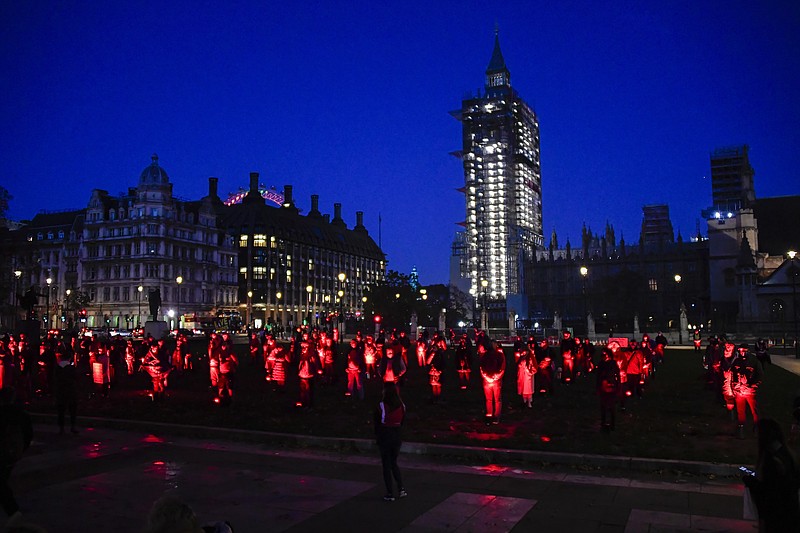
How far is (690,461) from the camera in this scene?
10.7 m

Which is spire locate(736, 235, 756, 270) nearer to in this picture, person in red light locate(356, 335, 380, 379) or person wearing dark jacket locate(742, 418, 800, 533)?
person in red light locate(356, 335, 380, 379)

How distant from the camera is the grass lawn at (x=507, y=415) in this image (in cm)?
1255

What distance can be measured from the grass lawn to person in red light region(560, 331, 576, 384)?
2.40 ft

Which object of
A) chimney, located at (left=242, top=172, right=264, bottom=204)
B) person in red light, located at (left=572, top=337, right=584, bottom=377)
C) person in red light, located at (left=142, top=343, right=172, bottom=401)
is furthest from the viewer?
chimney, located at (left=242, top=172, right=264, bottom=204)

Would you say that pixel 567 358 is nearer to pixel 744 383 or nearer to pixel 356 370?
pixel 356 370

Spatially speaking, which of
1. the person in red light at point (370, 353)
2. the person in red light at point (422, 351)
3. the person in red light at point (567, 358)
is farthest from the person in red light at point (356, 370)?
the person in red light at point (422, 351)

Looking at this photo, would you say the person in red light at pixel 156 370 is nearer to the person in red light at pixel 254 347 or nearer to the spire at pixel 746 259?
the person in red light at pixel 254 347

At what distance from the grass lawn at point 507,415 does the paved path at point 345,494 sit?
1789 mm

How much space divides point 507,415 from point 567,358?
30.4 ft

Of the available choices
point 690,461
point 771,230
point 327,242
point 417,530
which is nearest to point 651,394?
point 690,461

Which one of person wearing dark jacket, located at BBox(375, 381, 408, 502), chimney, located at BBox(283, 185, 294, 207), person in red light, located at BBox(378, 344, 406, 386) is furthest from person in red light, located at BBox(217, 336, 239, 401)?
chimney, located at BBox(283, 185, 294, 207)

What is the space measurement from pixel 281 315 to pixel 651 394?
333 feet

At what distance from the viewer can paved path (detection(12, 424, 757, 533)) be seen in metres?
8.02

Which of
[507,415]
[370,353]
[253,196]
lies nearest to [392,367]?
[507,415]
